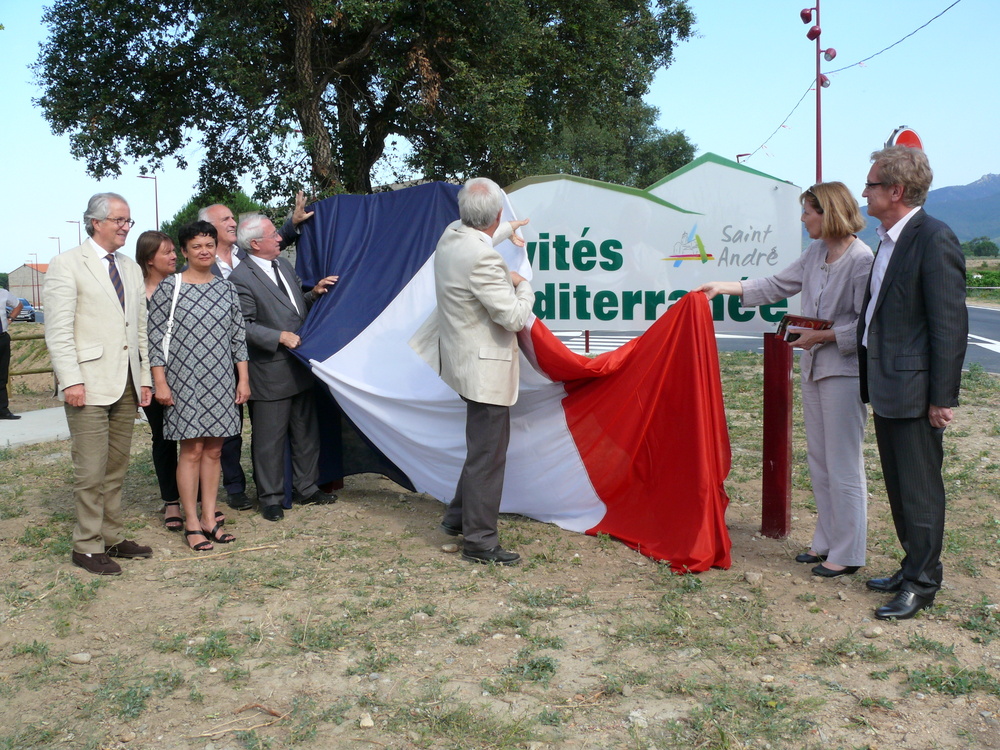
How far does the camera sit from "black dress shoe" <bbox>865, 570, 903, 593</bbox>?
13.6 ft

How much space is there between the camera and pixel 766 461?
5.09 metres

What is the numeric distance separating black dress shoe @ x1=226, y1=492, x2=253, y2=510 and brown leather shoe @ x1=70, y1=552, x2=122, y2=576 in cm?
126

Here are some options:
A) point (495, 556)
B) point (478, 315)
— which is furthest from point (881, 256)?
point (495, 556)

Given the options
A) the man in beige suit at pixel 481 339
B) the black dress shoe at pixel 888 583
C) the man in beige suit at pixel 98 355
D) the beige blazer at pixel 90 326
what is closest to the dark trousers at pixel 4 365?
the man in beige suit at pixel 98 355

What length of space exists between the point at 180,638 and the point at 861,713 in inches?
110

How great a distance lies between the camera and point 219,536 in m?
5.20

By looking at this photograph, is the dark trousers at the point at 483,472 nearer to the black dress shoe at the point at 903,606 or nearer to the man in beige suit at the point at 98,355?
the man in beige suit at the point at 98,355

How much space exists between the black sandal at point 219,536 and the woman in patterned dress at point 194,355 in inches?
3.5

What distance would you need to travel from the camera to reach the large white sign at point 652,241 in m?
5.36

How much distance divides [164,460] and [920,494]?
14.4 feet

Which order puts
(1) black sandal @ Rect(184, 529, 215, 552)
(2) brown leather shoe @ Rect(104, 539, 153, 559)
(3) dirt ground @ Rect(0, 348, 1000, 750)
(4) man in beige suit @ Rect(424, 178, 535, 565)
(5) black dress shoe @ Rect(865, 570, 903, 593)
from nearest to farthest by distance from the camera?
(3) dirt ground @ Rect(0, 348, 1000, 750) < (5) black dress shoe @ Rect(865, 570, 903, 593) < (4) man in beige suit @ Rect(424, 178, 535, 565) < (2) brown leather shoe @ Rect(104, 539, 153, 559) < (1) black sandal @ Rect(184, 529, 215, 552)

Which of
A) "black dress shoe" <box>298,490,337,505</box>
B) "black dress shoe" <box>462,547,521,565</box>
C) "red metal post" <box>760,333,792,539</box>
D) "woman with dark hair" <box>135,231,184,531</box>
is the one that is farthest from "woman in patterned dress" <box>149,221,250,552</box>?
"red metal post" <box>760,333,792,539</box>

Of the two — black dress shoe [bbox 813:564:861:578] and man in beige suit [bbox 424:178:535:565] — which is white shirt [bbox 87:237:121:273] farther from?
black dress shoe [bbox 813:564:861:578]

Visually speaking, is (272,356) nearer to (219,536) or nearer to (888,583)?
(219,536)
